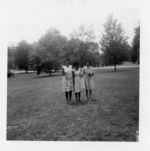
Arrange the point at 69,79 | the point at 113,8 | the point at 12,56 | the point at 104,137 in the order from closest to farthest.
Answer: the point at 104,137
the point at 113,8
the point at 12,56
the point at 69,79

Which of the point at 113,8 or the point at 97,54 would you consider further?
the point at 97,54

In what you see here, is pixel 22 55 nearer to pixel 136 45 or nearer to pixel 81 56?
pixel 81 56

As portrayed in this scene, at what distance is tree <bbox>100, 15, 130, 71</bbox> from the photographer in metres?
5.72

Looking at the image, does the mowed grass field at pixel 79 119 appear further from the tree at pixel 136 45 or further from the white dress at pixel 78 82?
the white dress at pixel 78 82

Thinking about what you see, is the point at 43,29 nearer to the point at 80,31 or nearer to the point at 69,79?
the point at 80,31

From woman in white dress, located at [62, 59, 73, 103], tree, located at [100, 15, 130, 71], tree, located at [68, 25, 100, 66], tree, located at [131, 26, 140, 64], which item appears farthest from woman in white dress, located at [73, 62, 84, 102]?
tree, located at [131, 26, 140, 64]

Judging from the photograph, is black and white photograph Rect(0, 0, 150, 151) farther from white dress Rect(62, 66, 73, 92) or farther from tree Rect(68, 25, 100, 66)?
white dress Rect(62, 66, 73, 92)

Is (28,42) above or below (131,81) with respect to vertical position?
above

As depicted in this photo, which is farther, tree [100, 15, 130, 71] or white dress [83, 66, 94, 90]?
white dress [83, 66, 94, 90]

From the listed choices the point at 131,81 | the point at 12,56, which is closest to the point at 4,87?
the point at 12,56

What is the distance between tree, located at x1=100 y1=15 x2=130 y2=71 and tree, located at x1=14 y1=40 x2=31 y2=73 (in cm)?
214

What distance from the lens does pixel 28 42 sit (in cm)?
625

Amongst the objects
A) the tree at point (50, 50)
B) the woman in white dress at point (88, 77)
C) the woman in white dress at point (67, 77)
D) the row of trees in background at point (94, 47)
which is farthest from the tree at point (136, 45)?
the woman in white dress at point (67, 77)
